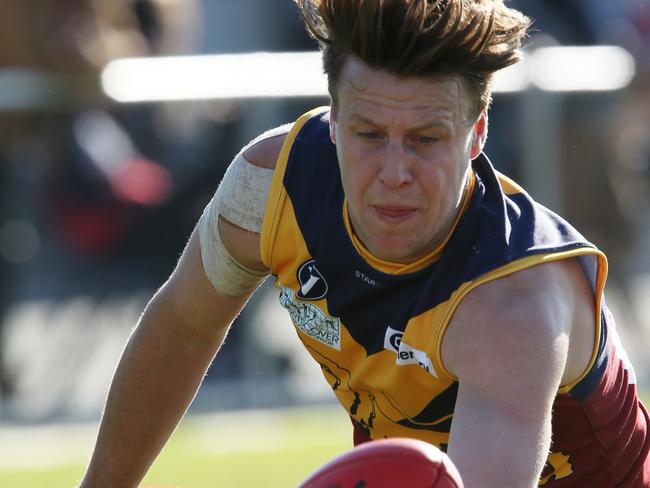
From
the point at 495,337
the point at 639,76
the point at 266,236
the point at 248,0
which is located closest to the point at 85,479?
the point at 266,236

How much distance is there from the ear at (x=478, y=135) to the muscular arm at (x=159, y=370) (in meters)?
0.88

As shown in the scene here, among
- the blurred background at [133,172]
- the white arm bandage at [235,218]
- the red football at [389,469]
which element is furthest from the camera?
the blurred background at [133,172]

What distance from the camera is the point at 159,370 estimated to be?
4129 millimetres

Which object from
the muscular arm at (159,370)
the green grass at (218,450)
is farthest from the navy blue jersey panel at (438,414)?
the green grass at (218,450)

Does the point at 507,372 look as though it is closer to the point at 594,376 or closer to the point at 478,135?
the point at 594,376

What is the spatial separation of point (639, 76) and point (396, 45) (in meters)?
5.73

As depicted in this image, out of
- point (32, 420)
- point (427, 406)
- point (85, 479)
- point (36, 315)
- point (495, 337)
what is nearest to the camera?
point (495, 337)

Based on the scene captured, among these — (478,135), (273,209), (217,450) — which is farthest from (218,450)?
(478,135)

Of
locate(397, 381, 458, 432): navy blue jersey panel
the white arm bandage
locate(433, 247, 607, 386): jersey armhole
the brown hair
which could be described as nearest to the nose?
the brown hair

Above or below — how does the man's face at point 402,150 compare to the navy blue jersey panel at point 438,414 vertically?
above

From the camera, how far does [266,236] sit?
3842mm

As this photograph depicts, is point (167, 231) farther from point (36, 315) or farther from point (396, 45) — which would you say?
point (396, 45)

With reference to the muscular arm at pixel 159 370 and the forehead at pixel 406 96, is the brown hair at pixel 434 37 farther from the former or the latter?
the muscular arm at pixel 159 370

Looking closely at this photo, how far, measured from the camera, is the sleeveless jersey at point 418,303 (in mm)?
3457
